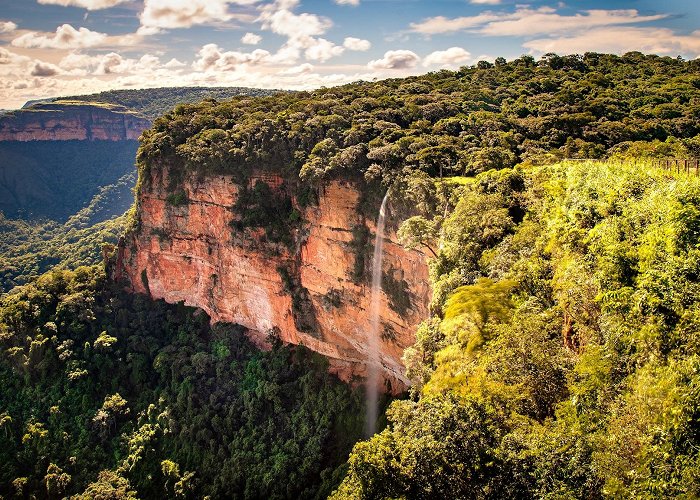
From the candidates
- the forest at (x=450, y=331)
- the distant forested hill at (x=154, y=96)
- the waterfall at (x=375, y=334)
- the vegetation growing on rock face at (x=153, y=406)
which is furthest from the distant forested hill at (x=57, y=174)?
the waterfall at (x=375, y=334)

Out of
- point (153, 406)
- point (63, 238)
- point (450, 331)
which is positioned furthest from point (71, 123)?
point (450, 331)

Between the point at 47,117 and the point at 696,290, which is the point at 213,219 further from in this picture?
the point at 47,117

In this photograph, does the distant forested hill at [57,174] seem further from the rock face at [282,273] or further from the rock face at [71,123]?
the rock face at [282,273]

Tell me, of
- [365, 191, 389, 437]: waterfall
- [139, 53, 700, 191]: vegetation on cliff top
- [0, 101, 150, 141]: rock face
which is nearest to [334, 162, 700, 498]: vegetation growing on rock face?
[139, 53, 700, 191]: vegetation on cliff top

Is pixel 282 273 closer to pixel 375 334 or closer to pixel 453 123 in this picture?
pixel 375 334

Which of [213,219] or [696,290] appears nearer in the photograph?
[696,290]

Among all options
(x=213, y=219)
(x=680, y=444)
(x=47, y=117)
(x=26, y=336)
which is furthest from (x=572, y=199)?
(x=47, y=117)

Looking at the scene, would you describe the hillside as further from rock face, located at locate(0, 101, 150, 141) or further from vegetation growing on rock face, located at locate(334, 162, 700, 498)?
vegetation growing on rock face, located at locate(334, 162, 700, 498)
